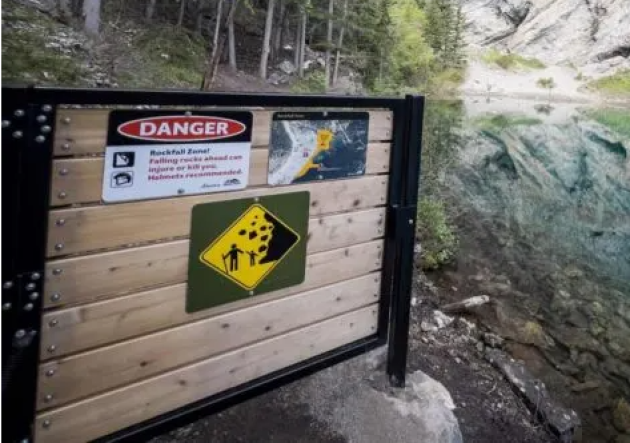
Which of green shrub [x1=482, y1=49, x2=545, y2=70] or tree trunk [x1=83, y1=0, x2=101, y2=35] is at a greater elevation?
green shrub [x1=482, y1=49, x2=545, y2=70]

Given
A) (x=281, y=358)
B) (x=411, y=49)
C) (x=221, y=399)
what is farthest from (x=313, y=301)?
(x=411, y=49)

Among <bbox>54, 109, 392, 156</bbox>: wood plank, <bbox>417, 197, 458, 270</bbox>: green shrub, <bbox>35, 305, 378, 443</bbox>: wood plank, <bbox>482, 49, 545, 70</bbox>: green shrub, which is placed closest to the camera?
<bbox>54, 109, 392, 156</bbox>: wood plank

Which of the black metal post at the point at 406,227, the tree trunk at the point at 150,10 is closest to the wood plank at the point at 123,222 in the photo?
the black metal post at the point at 406,227

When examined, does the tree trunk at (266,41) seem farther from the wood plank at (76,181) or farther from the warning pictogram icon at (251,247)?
the wood plank at (76,181)

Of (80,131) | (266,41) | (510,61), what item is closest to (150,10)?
(266,41)

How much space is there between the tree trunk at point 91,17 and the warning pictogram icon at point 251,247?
1506 centimetres

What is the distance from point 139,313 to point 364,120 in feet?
5.65

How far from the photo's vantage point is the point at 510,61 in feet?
218

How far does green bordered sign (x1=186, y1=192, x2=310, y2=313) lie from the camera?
261 centimetres

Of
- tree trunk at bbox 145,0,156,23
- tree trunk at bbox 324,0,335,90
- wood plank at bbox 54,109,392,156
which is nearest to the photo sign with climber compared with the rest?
wood plank at bbox 54,109,392,156

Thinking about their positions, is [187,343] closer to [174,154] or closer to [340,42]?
[174,154]

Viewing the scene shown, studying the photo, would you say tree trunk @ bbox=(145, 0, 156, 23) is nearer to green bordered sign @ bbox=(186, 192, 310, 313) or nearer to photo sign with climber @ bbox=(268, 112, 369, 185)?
photo sign with climber @ bbox=(268, 112, 369, 185)

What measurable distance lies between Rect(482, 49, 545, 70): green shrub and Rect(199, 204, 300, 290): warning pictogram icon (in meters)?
68.9

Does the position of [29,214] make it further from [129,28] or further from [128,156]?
[129,28]
